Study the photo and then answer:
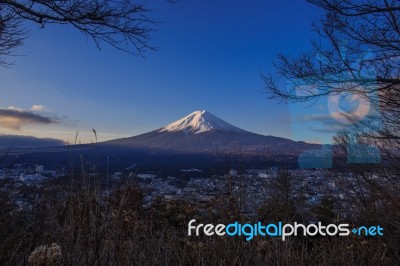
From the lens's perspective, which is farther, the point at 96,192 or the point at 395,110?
the point at 395,110

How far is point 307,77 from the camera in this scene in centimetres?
780

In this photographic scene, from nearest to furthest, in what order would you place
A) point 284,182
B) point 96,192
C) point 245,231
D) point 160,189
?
point 96,192 → point 245,231 → point 284,182 → point 160,189

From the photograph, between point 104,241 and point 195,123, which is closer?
point 104,241

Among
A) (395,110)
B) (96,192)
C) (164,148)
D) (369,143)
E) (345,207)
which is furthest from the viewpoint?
(164,148)

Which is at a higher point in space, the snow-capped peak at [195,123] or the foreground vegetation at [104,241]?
the snow-capped peak at [195,123]

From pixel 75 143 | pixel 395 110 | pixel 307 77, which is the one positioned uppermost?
pixel 307 77

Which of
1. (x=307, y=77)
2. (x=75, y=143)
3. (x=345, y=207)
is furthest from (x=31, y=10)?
(x=345, y=207)

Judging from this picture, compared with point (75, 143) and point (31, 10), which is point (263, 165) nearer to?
point (75, 143)

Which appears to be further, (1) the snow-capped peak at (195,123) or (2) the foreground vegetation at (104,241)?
(1) the snow-capped peak at (195,123)

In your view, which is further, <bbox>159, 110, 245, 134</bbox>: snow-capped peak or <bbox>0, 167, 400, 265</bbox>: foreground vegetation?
<bbox>159, 110, 245, 134</bbox>: snow-capped peak

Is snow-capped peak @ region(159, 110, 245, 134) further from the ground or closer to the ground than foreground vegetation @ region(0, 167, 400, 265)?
further from the ground

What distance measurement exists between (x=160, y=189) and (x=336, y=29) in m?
5.29

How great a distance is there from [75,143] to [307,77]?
20.1ft

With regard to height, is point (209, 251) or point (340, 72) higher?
point (340, 72)
